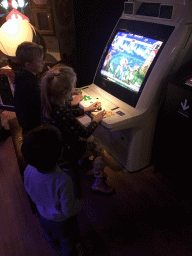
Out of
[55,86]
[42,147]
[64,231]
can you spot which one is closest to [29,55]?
[55,86]

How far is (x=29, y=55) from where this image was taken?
61.9 inches

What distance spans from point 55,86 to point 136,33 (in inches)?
34.7

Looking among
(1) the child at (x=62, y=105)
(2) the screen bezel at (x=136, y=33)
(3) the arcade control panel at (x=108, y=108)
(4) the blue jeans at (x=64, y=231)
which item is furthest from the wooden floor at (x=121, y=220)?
(2) the screen bezel at (x=136, y=33)

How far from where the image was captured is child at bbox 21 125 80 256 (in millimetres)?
895

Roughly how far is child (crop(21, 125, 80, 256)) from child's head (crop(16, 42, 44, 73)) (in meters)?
0.86

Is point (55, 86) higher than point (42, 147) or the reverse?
higher

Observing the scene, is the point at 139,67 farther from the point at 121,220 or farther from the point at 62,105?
the point at 121,220

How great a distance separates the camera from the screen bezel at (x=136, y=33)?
1519 millimetres

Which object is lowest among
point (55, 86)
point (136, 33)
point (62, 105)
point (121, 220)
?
point (121, 220)

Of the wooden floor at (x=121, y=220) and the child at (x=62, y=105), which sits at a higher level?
the child at (x=62, y=105)

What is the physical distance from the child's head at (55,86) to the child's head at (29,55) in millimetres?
374

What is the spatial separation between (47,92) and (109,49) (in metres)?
0.90

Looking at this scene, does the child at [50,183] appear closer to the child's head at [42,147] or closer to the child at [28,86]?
the child's head at [42,147]

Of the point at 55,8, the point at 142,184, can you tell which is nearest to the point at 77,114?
the point at 142,184
